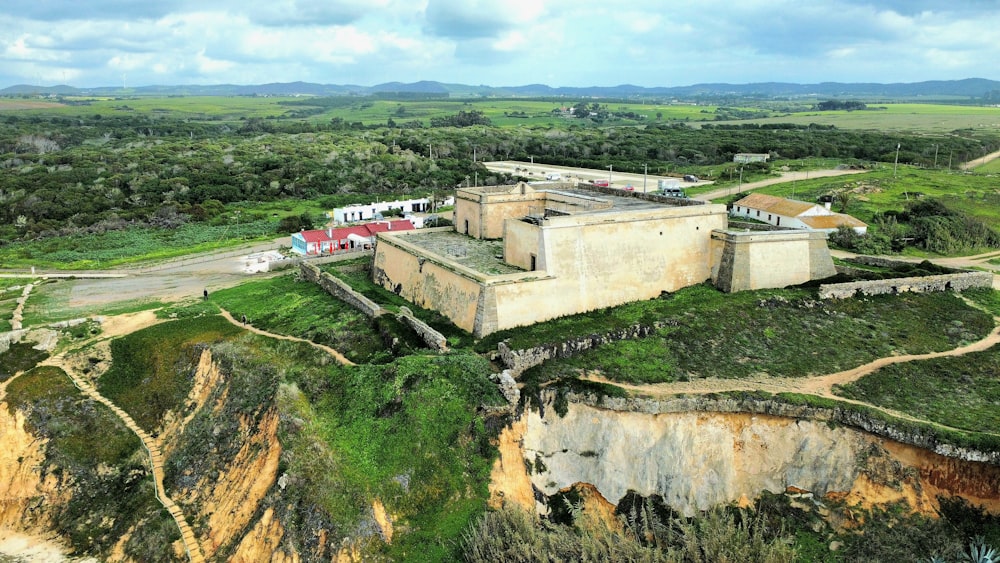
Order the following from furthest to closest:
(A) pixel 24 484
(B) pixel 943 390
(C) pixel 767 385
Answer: (A) pixel 24 484
(B) pixel 943 390
(C) pixel 767 385

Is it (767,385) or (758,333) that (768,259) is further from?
(767,385)

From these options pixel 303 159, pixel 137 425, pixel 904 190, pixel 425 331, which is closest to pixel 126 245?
pixel 137 425

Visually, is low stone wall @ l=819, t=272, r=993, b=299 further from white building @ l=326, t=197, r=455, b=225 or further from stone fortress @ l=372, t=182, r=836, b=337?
white building @ l=326, t=197, r=455, b=225

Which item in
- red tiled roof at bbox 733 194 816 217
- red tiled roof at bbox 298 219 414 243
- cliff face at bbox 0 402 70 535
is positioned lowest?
cliff face at bbox 0 402 70 535

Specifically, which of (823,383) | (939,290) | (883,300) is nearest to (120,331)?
(823,383)

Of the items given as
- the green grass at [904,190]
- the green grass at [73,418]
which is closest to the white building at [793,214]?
the green grass at [904,190]

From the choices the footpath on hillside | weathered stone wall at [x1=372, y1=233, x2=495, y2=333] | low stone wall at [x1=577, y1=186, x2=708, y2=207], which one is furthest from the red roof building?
the footpath on hillside
